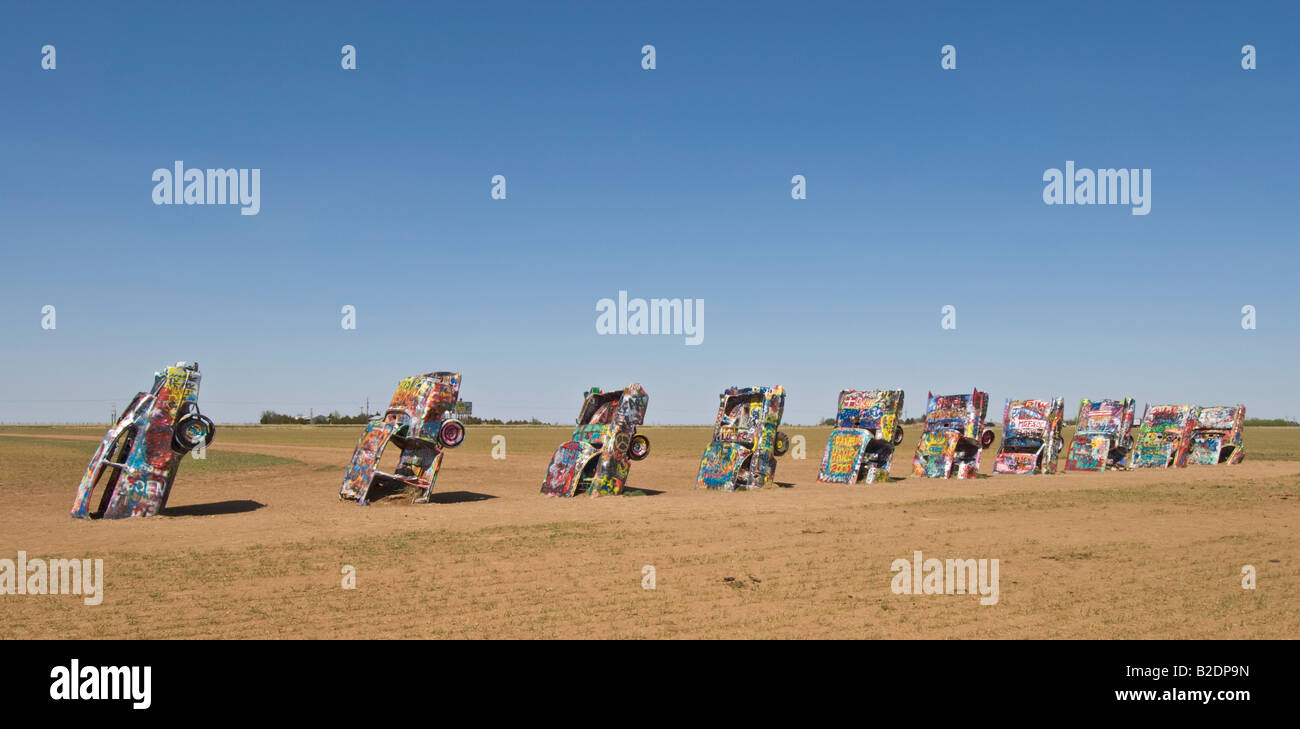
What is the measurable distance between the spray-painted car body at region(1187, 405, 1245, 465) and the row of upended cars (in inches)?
1.8

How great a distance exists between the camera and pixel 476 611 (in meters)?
10.3

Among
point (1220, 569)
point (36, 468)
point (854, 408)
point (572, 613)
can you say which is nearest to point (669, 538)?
point (572, 613)

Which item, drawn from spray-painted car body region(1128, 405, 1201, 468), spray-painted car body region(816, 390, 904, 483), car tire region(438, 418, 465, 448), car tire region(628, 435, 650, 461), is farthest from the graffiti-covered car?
car tire region(438, 418, 465, 448)

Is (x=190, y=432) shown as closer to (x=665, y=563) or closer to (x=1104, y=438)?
(x=665, y=563)

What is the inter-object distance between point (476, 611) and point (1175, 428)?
1517 inches

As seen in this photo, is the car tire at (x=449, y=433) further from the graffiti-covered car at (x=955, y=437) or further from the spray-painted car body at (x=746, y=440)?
the graffiti-covered car at (x=955, y=437)

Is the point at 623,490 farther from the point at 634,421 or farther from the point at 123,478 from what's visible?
the point at 123,478

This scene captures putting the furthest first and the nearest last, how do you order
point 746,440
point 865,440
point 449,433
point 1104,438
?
1. point 1104,438
2. point 865,440
3. point 746,440
4. point 449,433

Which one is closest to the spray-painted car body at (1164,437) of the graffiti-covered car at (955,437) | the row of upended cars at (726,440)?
the row of upended cars at (726,440)

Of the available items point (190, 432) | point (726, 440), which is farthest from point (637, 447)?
point (190, 432)

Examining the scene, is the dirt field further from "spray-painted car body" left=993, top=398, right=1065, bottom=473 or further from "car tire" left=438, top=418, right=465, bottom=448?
"spray-painted car body" left=993, top=398, right=1065, bottom=473

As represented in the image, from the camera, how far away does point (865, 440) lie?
3077 centimetres

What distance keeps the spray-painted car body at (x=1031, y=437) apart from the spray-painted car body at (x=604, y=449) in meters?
17.5

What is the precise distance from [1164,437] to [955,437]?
13348mm
